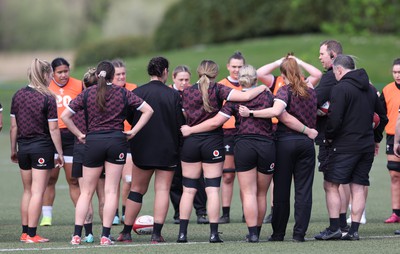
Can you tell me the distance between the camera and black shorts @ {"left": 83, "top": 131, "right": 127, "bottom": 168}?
10.1 metres

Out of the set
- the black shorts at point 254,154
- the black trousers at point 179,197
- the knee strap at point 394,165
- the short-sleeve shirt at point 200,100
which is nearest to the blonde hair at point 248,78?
the short-sleeve shirt at point 200,100

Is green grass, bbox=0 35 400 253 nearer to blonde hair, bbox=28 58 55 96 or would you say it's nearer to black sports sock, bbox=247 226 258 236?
black sports sock, bbox=247 226 258 236

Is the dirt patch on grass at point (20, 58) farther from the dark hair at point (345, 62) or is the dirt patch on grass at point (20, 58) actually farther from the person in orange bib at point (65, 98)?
the dark hair at point (345, 62)

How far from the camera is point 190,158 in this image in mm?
10383

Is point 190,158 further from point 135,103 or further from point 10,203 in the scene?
point 10,203

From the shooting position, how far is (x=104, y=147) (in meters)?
10.0

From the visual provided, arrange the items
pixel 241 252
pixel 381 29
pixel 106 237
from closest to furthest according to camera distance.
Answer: pixel 241 252
pixel 106 237
pixel 381 29

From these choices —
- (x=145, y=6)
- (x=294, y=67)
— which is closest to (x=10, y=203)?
(x=294, y=67)

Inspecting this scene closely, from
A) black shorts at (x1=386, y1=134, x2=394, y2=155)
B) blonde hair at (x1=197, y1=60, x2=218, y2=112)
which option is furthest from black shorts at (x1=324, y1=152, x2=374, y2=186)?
black shorts at (x1=386, y1=134, x2=394, y2=155)

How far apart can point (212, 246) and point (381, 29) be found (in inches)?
1120

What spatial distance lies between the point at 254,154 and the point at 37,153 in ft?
7.79

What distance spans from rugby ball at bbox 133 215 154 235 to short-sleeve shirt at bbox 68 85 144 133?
1739 millimetres

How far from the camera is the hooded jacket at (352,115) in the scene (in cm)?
1035

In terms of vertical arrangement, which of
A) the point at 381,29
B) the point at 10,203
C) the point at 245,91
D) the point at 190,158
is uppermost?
the point at 381,29
